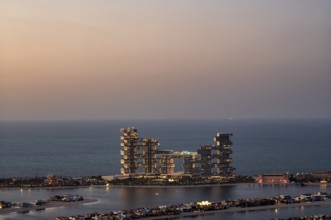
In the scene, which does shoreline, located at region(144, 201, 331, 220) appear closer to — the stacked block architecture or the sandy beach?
the sandy beach

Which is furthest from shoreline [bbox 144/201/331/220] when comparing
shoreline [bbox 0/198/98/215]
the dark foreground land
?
shoreline [bbox 0/198/98/215]

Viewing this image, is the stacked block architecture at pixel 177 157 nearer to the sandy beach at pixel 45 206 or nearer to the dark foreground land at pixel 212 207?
the dark foreground land at pixel 212 207

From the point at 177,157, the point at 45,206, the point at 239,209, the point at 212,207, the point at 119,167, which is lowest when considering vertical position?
the point at 239,209

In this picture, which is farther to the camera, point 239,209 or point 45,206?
point 45,206

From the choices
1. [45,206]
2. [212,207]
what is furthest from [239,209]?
[45,206]

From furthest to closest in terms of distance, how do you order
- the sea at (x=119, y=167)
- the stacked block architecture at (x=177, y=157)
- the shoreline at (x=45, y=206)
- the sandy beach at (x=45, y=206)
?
1. the stacked block architecture at (x=177, y=157)
2. the sea at (x=119, y=167)
3. the sandy beach at (x=45, y=206)
4. the shoreline at (x=45, y=206)

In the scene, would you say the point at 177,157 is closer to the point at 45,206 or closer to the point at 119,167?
the point at 119,167

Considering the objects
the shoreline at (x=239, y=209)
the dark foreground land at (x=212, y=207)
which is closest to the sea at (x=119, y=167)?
the shoreline at (x=239, y=209)

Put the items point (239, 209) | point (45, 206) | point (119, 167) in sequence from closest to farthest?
point (239, 209) → point (45, 206) → point (119, 167)

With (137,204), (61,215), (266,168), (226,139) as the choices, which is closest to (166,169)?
(226,139)
